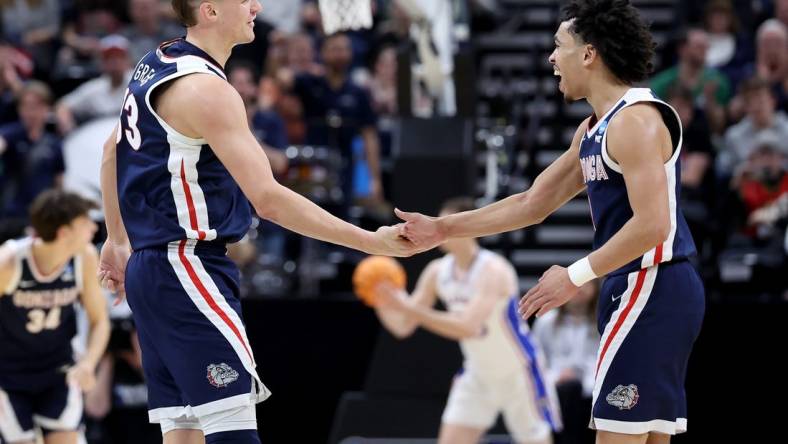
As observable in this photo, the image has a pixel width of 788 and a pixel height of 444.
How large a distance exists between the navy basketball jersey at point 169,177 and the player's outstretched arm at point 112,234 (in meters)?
0.23

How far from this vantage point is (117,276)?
492 centimetres

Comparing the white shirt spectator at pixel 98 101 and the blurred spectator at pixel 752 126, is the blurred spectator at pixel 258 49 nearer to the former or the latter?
the white shirt spectator at pixel 98 101

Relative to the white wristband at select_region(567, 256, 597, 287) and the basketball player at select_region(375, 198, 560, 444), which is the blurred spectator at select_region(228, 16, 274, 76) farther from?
the white wristband at select_region(567, 256, 597, 287)

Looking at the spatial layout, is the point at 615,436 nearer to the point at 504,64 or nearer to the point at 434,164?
the point at 434,164

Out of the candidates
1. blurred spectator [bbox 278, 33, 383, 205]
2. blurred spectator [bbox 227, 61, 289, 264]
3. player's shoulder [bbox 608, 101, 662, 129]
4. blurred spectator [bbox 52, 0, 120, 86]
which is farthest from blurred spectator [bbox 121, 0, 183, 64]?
player's shoulder [bbox 608, 101, 662, 129]

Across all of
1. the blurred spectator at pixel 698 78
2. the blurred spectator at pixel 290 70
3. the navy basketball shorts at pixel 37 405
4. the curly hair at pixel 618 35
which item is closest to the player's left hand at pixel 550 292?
the curly hair at pixel 618 35

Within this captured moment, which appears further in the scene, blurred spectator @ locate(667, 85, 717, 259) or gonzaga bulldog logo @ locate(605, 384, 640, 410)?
blurred spectator @ locate(667, 85, 717, 259)

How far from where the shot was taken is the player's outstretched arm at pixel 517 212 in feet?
16.4

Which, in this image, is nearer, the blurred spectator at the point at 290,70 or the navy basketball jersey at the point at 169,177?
the navy basketball jersey at the point at 169,177

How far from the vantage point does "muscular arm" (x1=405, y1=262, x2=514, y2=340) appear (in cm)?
848

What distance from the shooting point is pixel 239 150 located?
170 inches

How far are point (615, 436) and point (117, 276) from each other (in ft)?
6.25

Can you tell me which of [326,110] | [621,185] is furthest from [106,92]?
[621,185]

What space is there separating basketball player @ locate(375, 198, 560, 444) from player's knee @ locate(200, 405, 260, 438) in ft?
13.5
